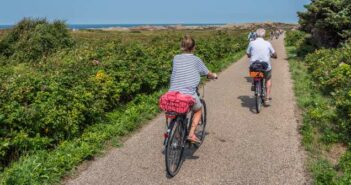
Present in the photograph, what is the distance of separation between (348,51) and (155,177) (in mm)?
10905

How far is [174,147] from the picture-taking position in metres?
5.63

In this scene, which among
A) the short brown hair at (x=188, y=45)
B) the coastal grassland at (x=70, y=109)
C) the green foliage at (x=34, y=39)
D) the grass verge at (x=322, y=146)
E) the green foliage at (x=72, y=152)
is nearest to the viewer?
the green foliage at (x=72, y=152)

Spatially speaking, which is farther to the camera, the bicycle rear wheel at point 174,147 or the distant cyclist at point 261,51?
the distant cyclist at point 261,51

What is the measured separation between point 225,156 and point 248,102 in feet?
15.4

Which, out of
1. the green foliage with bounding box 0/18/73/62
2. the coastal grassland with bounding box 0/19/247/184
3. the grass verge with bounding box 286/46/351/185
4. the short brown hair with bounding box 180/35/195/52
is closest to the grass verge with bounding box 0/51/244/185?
the coastal grassland with bounding box 0/19/247/184

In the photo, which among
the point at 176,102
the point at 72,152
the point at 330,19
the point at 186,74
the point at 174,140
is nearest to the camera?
the point at 176,102

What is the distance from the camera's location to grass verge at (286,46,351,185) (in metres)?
5.54

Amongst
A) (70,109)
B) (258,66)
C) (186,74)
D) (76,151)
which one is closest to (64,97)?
(70,109)

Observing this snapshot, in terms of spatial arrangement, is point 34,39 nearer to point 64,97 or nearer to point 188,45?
point 64,97

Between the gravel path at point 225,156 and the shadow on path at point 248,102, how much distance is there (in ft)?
0.86

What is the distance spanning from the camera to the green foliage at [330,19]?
58.3 feet

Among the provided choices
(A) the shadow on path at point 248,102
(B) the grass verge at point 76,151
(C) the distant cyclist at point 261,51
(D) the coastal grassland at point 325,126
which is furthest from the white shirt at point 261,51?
(B) the grass verge at point 76,151

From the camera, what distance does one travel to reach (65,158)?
19.5 feet

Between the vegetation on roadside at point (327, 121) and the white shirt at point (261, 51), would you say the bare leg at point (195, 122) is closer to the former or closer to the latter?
the vegetation on roadside at point (327, 121)
